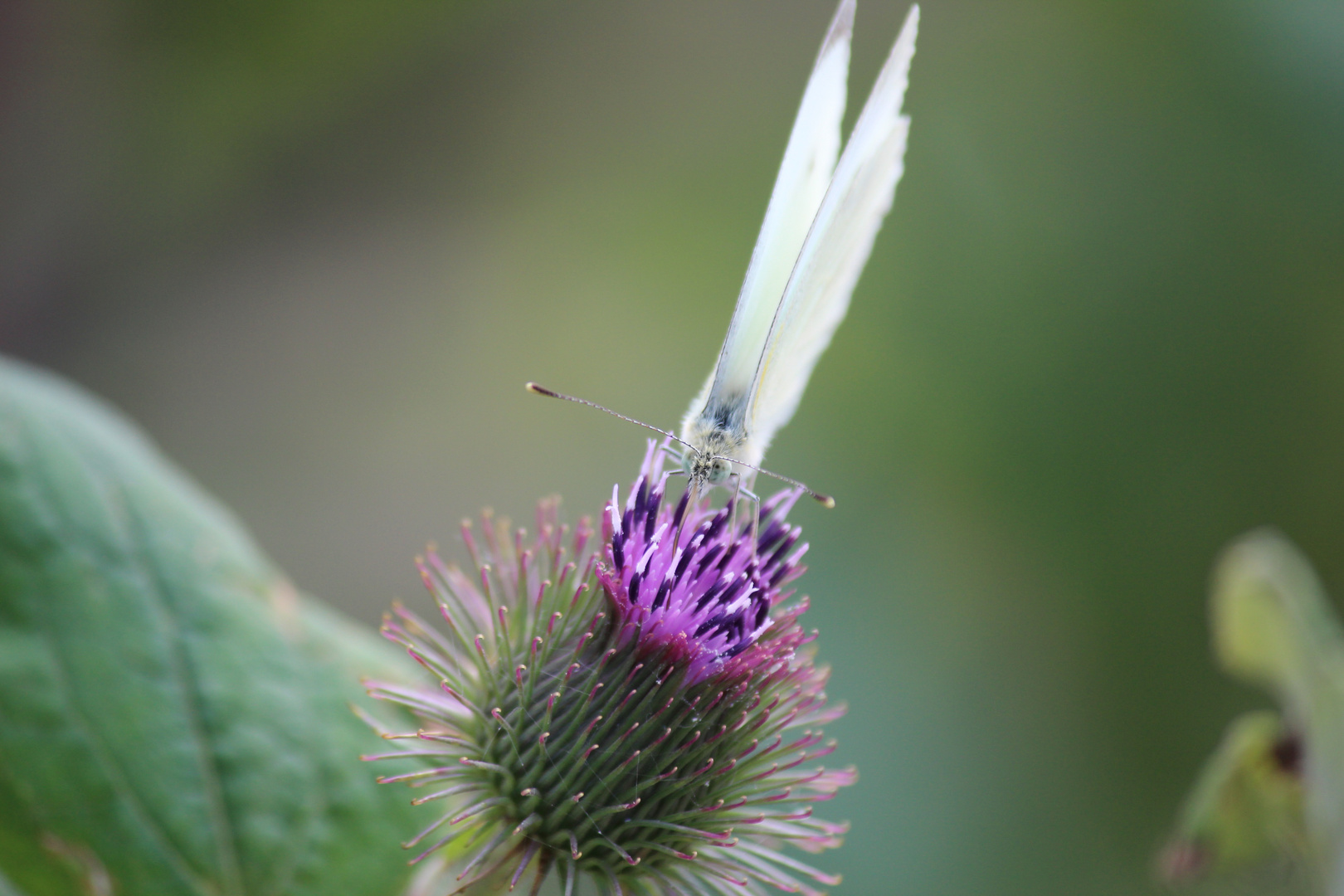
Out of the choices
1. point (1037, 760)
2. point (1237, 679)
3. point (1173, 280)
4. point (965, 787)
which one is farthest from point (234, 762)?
point (1173, 280)

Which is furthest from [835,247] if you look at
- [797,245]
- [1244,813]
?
[1244,813]

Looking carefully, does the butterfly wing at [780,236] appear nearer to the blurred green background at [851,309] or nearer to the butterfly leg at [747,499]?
the butterfly leg at [747,499]

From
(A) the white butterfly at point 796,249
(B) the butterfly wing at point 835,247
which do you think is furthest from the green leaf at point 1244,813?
(B) the butterfly wing at point 835,247

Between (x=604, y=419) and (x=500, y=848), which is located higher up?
(x=604, y=419)

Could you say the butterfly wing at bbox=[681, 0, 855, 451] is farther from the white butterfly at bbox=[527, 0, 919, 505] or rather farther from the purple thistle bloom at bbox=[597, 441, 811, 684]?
the purple thistle bloom at bbox=[597, 441, 811, 684]

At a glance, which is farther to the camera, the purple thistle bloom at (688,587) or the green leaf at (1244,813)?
the green leaf at (1244,813)

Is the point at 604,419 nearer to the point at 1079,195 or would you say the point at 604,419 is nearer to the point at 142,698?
the point at 1079,195
